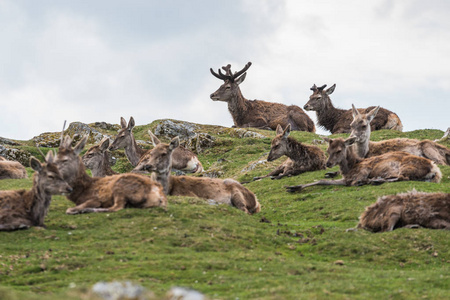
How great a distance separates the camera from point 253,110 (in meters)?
37.9

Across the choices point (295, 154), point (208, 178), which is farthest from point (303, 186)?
point (208, 178)

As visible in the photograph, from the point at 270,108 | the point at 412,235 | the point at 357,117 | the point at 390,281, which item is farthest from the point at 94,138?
the point at 390,281

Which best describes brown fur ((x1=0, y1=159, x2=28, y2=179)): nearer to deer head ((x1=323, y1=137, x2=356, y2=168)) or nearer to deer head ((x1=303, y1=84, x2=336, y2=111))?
deer head ((x1=323, y1=137, x2=356, y2=168))

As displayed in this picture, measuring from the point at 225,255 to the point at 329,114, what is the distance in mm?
24366

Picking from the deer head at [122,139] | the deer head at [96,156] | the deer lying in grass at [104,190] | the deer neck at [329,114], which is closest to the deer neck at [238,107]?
the deer neck at [329,114]

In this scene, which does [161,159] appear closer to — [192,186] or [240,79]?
[192,186]

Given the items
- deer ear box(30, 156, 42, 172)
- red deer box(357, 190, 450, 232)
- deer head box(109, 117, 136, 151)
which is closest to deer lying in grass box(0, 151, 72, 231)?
deer ear box(30, 156, 42, 172)

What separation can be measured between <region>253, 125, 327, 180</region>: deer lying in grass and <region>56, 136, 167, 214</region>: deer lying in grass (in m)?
9.62

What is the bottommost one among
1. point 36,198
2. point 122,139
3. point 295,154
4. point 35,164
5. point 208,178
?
point 36,198

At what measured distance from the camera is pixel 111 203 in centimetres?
1366

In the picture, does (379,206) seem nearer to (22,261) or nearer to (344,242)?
(344,242)

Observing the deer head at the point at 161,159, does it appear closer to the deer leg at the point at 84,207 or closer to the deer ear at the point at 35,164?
the deer leg at the point at 84,207

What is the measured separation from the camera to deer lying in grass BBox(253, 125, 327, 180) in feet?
75.5

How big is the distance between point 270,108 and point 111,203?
25425mm
